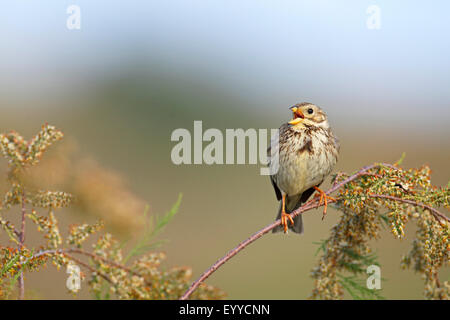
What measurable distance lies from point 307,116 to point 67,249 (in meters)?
2.48

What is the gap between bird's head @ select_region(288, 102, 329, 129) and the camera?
12.2ft

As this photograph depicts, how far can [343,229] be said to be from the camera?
2.11m

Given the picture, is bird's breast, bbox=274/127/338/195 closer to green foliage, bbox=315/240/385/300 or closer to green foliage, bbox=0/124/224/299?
green foliage, bbox=315/240/385/300

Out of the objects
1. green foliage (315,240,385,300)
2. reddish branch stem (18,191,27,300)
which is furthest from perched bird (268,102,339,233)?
reddish branch stem (18,191,27,300)

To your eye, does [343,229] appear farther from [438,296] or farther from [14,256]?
[14,256]

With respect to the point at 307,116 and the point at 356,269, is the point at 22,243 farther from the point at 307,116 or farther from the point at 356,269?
the point at 307,116

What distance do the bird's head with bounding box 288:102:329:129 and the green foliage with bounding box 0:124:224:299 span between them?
6.53 feet

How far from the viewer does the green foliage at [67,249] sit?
1.58m

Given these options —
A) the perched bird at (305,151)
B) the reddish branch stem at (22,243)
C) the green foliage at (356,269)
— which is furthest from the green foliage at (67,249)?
the perched bird at (305,151)

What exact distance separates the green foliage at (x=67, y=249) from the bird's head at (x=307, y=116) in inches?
78.3
